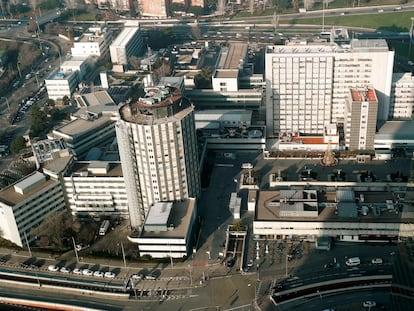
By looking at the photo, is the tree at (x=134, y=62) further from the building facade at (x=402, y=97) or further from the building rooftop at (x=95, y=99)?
the building facade at (x=402, y=97)

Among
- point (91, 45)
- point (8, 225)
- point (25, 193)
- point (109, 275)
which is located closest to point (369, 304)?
point (109, 275)

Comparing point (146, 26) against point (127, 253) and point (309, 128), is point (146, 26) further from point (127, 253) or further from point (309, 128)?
point (127, 253)

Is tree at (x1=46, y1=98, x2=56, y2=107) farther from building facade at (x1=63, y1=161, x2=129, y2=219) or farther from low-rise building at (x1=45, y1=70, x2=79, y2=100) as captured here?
building facade at (x1=63, y1=161, x2=129, y2=219)

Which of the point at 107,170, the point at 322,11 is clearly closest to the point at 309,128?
the point at 107,170

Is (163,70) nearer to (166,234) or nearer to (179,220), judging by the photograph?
(179,220)

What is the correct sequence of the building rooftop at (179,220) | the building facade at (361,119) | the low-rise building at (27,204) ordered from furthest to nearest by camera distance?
the building facade at (361,119) → the low-rise building at (27,204) → the building rooftop at (179,220)

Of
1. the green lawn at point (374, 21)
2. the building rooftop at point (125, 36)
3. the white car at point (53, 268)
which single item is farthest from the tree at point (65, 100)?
the green lawn at point (374, 21)
